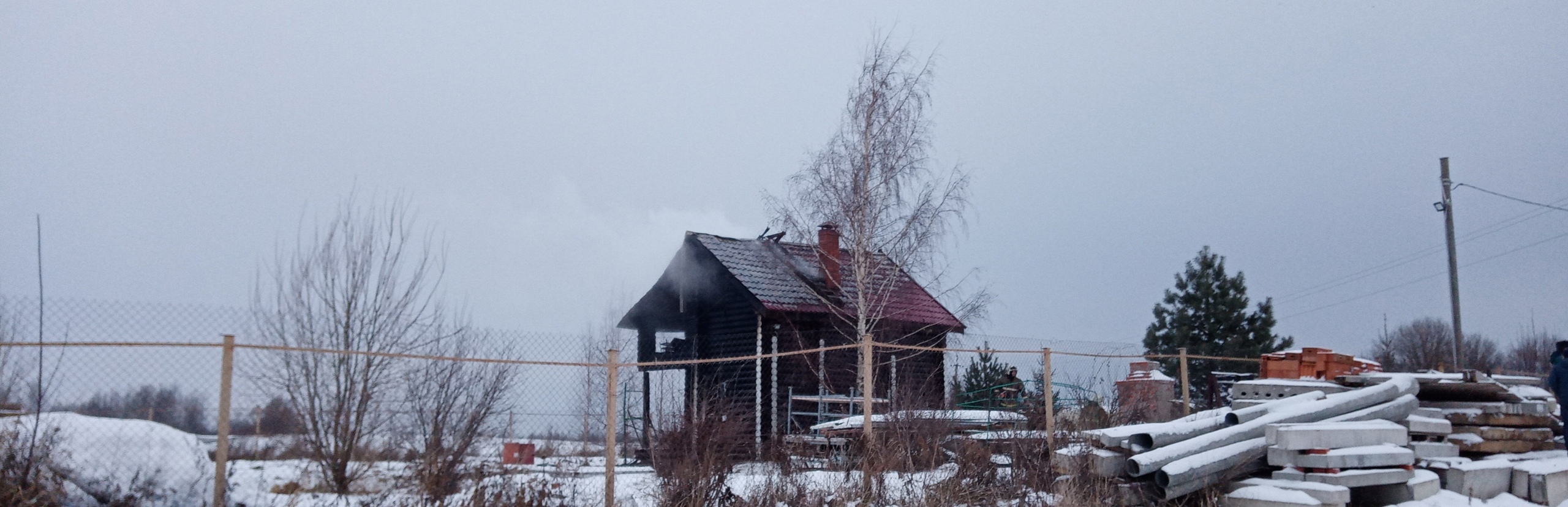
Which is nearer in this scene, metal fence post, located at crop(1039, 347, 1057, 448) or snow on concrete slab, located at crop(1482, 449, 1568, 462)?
metal fence post, located at crop(1039, 347, 1057, 448)

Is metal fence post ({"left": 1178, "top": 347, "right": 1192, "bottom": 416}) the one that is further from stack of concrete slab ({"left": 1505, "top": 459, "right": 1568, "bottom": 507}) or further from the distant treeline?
the distant treeline

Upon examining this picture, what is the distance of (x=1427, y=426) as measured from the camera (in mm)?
10359

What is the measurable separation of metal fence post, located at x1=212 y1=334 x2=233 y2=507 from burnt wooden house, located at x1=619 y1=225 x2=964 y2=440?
1221 centimetres

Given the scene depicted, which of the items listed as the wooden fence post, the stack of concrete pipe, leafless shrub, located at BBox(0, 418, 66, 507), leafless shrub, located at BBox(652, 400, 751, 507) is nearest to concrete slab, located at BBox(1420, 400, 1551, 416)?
the stack of concrete pipe

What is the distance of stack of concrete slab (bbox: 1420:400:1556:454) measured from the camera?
436 inches

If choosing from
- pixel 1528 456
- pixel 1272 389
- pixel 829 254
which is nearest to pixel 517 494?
pixel 1272 389

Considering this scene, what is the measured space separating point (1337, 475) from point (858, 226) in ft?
39.7

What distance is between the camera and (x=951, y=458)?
35.1ft

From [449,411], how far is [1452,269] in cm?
2304

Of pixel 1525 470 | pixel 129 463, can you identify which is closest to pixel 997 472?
pixel 1525 470

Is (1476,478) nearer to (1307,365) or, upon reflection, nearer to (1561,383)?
(1561,383)

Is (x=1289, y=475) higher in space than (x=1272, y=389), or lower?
lower

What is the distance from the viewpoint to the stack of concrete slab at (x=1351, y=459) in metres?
8.85

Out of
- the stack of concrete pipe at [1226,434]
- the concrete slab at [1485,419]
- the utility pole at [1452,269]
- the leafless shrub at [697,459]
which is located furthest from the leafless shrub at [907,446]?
the utility pole at [1452,269]
